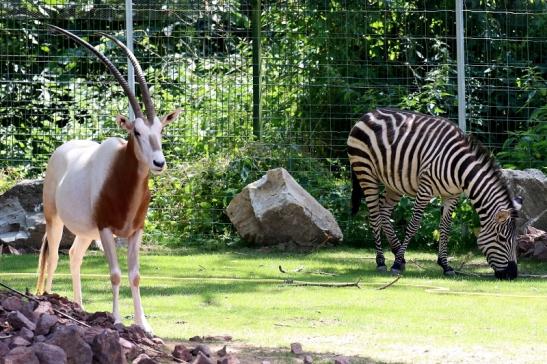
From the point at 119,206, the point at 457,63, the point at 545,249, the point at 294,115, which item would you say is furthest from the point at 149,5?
the point at 119,206

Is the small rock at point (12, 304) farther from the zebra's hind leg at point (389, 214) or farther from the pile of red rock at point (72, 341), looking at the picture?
the zebra's hind leg at point (389, 214)

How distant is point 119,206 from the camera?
8.43 m

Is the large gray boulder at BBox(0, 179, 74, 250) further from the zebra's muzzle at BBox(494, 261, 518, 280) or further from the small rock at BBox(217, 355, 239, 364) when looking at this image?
the small rock at BBox(217, 355, 239, 364)

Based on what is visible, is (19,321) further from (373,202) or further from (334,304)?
(373,202)

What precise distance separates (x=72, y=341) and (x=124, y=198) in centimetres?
257

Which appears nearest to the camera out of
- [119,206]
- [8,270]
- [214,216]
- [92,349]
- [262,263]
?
[92,349]

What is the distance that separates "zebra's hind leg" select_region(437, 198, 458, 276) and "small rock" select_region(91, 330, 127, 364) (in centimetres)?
607

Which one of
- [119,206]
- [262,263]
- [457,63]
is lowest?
[262,263]

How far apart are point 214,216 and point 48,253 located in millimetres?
4998

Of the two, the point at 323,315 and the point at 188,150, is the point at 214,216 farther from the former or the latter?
the point at 323,315

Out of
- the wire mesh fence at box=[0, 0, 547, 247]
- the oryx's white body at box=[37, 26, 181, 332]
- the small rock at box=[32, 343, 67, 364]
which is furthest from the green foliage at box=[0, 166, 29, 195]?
the small rock at box=[32, 343, 67, 364]

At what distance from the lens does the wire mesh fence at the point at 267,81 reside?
14562 millimetres

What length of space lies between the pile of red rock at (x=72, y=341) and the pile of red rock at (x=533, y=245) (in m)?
6.56

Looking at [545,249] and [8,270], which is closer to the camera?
[8,270]
